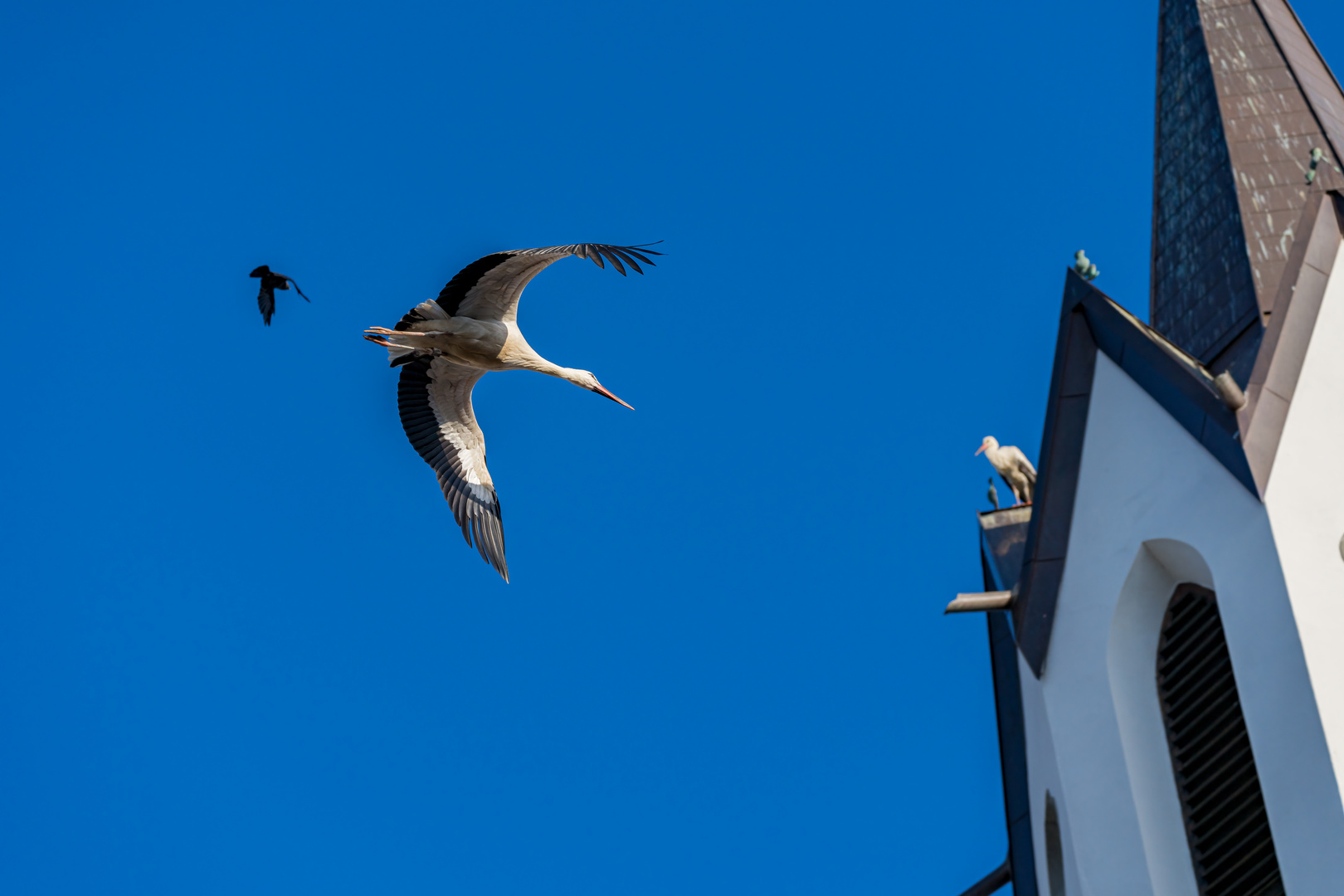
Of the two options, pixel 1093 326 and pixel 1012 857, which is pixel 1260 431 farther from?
pixel 1012 857

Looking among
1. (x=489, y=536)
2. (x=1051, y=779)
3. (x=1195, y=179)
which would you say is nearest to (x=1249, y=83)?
(x=1195, y=179)

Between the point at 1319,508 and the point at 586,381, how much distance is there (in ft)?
26.7

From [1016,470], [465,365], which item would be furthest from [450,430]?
[1016,470]

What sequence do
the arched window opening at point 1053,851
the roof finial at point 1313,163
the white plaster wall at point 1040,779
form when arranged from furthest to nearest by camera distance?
the roof finial at point 1313,163
the arched window opening at point 1053,851
the white plaster wall at point 1040,779

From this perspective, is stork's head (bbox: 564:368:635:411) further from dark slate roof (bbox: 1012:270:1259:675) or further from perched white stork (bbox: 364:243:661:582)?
dark slate roof (bbox: 1012:270:1259:675)

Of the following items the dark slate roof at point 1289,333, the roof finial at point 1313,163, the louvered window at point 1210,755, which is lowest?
the louvered window at point 1210,755

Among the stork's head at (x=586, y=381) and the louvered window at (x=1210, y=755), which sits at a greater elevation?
the stork's head at (x=586, y=381)

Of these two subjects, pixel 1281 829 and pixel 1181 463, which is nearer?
pixel 1281 829

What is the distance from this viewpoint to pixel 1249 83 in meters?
22.4

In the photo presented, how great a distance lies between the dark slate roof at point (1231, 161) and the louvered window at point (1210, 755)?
254cm

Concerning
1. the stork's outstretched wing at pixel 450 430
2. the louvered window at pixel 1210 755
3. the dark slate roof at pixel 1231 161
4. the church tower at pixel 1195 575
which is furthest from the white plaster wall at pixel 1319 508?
the stork's outstretched wing at pixel 450 430

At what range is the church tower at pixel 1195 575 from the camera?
1435cm

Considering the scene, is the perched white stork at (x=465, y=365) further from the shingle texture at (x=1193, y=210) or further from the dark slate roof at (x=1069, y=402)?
the shingle texture at (x=1193, y=210)

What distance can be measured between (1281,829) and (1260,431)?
359cm
